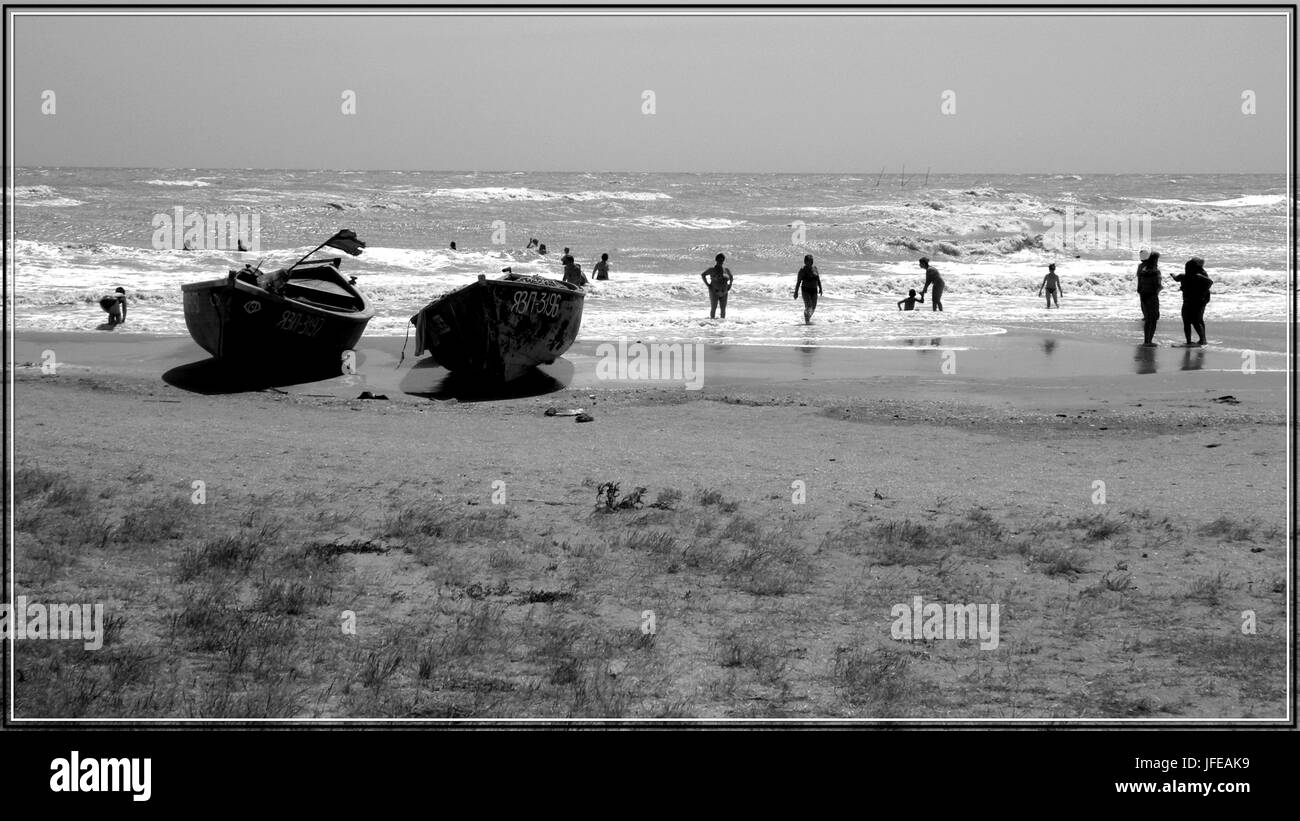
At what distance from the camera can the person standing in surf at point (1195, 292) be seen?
62.2 feet

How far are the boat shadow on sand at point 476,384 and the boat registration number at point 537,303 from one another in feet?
3.20

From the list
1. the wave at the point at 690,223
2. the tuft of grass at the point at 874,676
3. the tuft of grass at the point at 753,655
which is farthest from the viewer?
the wave at the point at 690,223

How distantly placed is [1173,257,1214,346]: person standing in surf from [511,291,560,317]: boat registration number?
9.75 metres

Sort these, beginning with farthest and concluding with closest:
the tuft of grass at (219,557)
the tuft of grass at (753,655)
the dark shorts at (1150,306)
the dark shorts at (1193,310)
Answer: the dark shorts at (1150,306)
the dark shorts at (1193,310)
the tuft of grass at (219,557)
the tuft of grass at (753,655)

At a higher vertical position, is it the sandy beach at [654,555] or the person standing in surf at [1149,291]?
the person standing in surf at [1149,291]

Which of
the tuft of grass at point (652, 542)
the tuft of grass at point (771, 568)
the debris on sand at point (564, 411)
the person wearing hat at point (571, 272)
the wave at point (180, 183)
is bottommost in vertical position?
the tuft of grass at point (771, 568)

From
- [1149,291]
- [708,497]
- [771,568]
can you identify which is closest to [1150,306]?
[1149,291]

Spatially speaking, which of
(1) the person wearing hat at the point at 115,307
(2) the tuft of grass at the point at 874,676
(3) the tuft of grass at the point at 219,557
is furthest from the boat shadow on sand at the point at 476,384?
(2) the tuft of grass at the point at 874,676

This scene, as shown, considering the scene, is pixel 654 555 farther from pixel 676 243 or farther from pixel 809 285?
pixel 676 243

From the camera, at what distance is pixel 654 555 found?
8070mm

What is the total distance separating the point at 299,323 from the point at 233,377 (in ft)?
3.98

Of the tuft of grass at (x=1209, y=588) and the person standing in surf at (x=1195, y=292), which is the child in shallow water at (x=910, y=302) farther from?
the tuft of grass at (x=1209, y=588)

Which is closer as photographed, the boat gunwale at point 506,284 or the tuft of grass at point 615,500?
the tuft of grass at point 615,500

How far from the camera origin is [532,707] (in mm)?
5496
